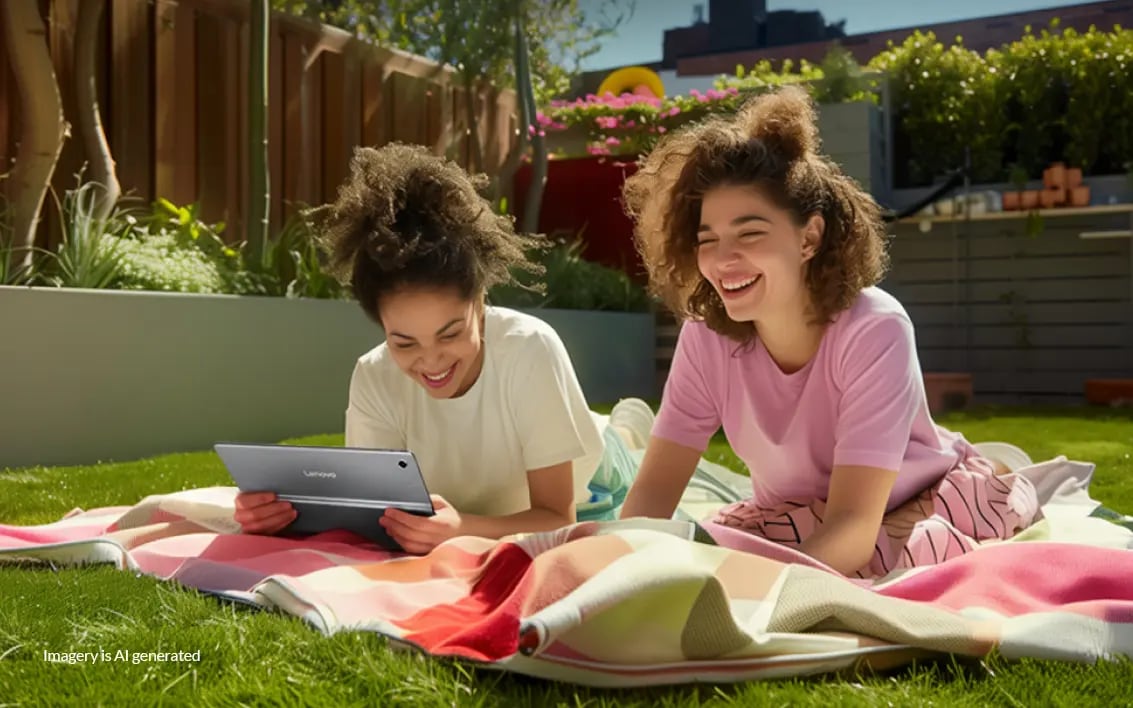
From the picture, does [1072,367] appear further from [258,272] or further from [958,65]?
[258,272]

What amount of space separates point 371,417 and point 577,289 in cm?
508

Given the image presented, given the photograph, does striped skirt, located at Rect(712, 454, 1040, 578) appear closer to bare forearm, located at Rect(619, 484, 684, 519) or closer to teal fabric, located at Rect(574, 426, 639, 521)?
bare forearm, located at Rect(619, 484, 684, 519)

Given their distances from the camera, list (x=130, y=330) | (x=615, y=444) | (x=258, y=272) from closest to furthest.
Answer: (x=615, y=444), (x=130, y=330), (x=258, y=272)

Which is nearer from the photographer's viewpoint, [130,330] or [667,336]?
[130,330]

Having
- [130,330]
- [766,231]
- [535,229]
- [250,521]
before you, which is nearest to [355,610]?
[250,521]

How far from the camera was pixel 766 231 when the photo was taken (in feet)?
6.89

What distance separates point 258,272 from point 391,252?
3358 millimetres

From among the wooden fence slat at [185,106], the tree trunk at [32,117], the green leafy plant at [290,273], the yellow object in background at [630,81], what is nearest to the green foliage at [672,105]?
the yellow object in background at [630,81]

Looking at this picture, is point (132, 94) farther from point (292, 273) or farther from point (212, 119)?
point (292, 273)

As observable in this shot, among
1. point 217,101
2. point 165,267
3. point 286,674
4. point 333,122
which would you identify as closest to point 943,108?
point 333,122

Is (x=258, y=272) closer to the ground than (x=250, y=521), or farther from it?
farther from it

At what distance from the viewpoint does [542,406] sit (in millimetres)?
2334

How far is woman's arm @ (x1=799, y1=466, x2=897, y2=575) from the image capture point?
1897 mm

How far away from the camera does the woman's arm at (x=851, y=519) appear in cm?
190
